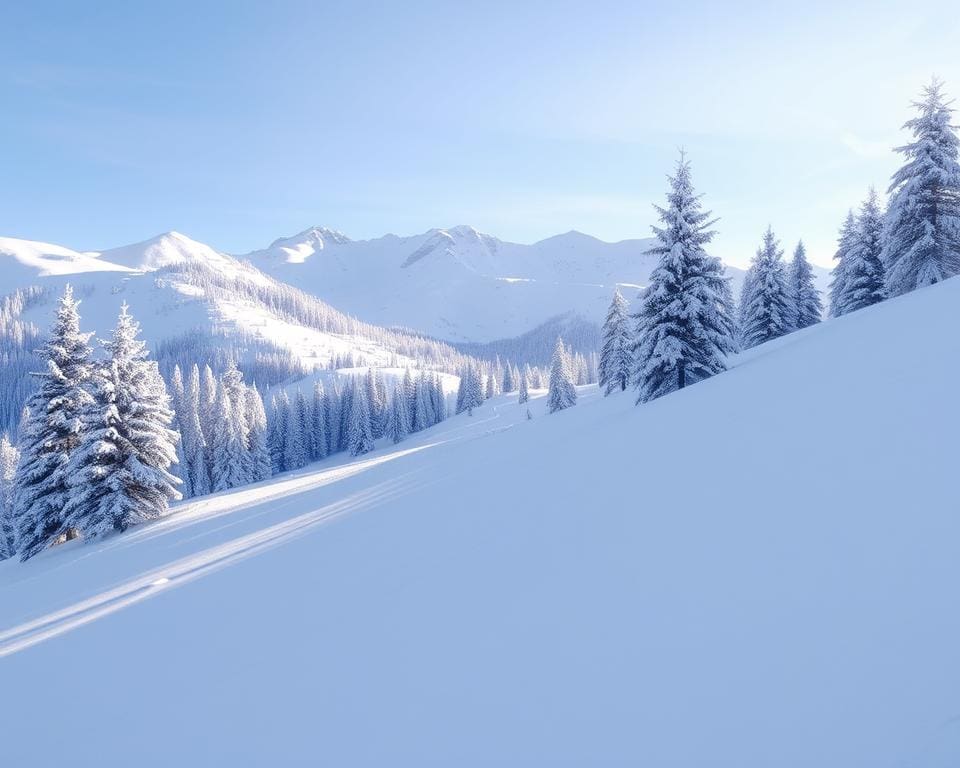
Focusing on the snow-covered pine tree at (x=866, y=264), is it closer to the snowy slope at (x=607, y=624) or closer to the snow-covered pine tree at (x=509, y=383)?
the snowy slope at (x=607, y=624)

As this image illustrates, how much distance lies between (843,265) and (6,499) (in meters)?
81.7

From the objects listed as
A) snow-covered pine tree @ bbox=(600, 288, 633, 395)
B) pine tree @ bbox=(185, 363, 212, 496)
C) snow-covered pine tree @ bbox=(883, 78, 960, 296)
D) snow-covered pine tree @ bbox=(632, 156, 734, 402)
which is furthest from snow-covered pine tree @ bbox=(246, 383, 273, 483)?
snow-covered pine tree @ bbox=(883, 78, 960, 296)

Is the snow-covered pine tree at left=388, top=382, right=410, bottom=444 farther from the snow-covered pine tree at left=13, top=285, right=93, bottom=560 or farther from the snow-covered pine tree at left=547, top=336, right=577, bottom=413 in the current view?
the snow-covered pine tree at left=13, top=285, right=93, bottom=560

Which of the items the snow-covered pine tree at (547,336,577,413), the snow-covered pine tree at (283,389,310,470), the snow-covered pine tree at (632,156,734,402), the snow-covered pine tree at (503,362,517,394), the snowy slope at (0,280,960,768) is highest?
the snow-covered pine tree at (632,156,734,402)

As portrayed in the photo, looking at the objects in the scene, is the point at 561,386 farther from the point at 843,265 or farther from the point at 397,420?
the point at 397,420

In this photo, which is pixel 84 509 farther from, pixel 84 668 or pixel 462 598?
pixel 462 598

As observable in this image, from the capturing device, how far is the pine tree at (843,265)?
33438mm

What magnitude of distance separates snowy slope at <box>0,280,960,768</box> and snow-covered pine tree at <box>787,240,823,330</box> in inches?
1388

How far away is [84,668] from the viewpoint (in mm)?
6797

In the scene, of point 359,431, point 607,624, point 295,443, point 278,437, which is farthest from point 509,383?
point 607,624

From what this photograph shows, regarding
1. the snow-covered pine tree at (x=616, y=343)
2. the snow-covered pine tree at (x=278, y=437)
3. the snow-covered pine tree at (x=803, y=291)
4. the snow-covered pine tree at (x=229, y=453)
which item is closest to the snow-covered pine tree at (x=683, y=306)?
the snow-covered pine tree at (x=616, y=343)

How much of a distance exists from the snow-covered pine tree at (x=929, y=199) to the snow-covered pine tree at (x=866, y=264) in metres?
7.97

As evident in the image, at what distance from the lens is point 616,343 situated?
45281mm

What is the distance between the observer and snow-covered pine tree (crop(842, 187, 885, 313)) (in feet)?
105
